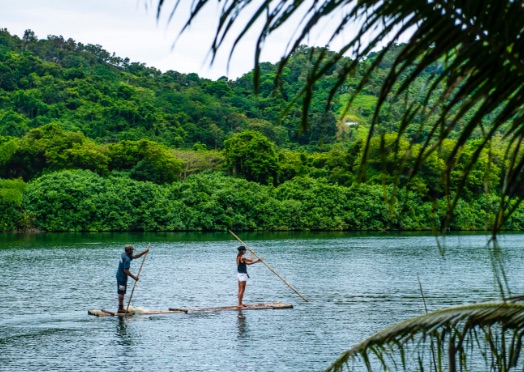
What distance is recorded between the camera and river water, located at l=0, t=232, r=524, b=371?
57.0 ft

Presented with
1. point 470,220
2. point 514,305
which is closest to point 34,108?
point 470,220

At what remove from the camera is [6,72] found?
450ft

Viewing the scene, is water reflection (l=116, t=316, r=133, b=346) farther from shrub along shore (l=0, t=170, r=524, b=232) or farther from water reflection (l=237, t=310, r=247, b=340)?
shrub along shore (l=0, t=170, r=524, b=232)

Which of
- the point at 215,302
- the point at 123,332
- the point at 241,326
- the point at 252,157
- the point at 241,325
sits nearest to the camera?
the point at 123,332

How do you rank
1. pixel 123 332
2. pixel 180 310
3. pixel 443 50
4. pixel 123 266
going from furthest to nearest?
pixel 180 310
pixel 123 266
pixel 123 332
pixel 443 50

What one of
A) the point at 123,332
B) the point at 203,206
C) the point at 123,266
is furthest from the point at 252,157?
the point at 123,332

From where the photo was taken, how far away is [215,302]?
91.4 feet

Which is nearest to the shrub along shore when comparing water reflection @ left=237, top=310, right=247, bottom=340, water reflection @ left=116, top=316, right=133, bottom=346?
water reflection @ left=237, top=310, right=247, bottom=340

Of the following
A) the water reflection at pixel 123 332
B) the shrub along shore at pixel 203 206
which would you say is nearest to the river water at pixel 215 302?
the water reflection at pixel 123 332

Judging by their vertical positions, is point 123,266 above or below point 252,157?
below

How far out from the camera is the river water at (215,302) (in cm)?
1738

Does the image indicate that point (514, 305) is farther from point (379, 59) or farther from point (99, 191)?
point (99, 191)

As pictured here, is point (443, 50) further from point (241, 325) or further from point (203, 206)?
point (203, 206)

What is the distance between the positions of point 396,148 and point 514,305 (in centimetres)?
180
